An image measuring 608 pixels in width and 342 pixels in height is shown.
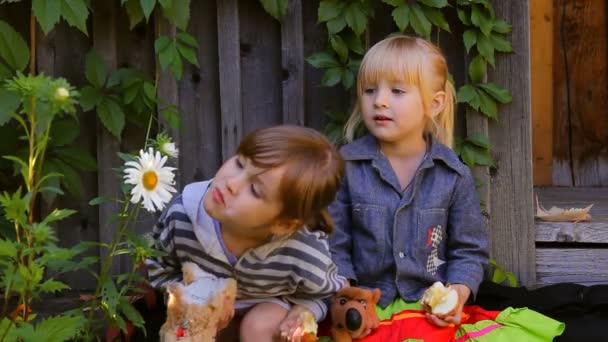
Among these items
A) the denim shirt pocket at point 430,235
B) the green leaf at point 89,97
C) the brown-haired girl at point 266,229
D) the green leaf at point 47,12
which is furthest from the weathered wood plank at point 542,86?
the green leaf at point 47,12

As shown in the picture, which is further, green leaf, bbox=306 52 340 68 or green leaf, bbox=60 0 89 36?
green leaf, bbox=306 52 340 68

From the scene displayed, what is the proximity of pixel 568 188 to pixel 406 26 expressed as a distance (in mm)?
2136

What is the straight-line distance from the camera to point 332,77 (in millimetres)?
3332

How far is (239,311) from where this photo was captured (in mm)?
2619

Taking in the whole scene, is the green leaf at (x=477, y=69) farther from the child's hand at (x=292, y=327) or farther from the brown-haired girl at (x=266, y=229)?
the child's hand at (x=292, y=327)

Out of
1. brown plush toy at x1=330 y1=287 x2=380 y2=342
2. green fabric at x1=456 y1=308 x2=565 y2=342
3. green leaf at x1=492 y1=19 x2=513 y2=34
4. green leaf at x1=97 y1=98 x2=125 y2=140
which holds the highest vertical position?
green leaf at x1=492 y1=19 x2=513 y2=34

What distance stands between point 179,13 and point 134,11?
0.54 feet

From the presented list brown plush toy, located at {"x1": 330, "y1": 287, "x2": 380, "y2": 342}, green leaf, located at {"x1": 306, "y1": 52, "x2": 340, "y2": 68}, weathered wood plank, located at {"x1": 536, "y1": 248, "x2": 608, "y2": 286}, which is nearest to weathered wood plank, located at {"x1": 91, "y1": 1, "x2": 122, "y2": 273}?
green leaf, located at {"x1": 306, "y1": 52, "x2": 340, "y2": 68}

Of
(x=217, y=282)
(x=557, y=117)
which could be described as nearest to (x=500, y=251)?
(x=217, y=282)

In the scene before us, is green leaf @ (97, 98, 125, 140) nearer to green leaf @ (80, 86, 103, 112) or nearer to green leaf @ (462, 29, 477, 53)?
green leaf @ (80, 86, 103, 112)

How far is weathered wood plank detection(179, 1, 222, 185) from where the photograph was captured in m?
3.53

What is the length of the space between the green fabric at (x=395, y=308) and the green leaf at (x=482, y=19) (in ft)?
3.45

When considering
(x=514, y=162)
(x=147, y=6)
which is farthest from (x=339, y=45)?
(x=514, y=162)

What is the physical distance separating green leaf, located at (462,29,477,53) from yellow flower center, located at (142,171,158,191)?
1.51 m
